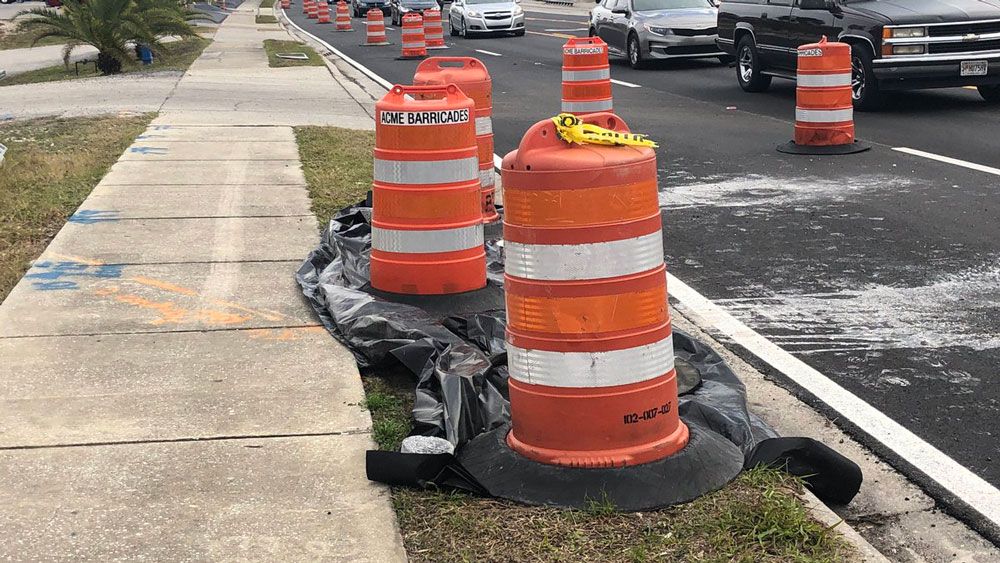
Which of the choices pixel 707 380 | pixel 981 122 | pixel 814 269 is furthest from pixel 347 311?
pixel 981 122

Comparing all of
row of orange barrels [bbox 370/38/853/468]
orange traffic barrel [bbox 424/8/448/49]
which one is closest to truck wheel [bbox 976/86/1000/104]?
row of orange barrels [bbox 370/38/853/468]

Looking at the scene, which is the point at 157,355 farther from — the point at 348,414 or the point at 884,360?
the point at 884,360

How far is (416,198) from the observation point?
643 cm

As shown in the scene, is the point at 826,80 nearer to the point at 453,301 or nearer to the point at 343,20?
the point at 453,301

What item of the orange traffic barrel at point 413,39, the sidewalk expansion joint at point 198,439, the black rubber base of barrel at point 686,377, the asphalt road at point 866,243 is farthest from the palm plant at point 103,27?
the black rubber base of barrel at point 686,377

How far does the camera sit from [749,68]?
18.0 m

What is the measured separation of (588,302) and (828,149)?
8.53 m

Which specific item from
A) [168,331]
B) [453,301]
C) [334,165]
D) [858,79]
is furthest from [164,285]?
[858,79]

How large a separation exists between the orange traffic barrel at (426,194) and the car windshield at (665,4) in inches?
684

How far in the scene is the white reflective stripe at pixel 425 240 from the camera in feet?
21.2

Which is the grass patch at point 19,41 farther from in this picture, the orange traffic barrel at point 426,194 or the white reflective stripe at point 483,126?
the orange traffic barrel at point 426,194

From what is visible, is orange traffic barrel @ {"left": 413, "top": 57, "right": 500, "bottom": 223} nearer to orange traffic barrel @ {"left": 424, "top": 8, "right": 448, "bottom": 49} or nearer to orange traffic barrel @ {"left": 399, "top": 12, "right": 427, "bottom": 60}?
orange traffic barrel @ {"left": 399, "top": 12, "right": 427, "bottom": 60}

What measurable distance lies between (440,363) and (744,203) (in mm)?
5014

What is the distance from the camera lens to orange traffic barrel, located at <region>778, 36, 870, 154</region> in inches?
466
